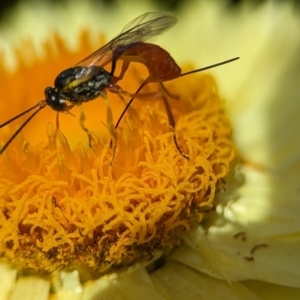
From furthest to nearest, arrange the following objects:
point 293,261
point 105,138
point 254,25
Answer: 1. point 254,25
2. point 105,138
3. point 293,261

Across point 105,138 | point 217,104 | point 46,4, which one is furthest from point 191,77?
point 46,4

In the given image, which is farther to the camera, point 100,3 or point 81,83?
point 100,3

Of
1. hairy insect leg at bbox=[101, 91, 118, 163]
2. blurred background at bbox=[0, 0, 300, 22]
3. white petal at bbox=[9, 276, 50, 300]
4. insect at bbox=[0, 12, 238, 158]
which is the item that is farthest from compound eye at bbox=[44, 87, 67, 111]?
blurred background at bbox=[0, 0, 300, 22]

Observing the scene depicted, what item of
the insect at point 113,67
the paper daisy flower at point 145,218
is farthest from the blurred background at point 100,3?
the insect at point 113,67

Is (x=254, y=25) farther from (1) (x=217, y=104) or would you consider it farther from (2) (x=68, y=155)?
(2) (x=68, y=155)

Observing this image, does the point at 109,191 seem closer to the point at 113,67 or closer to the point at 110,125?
the point at 110,125

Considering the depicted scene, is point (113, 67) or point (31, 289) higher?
point (113, 67)

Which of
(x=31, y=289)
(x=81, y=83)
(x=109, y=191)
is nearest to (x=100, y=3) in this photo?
(x=81, y=83)
